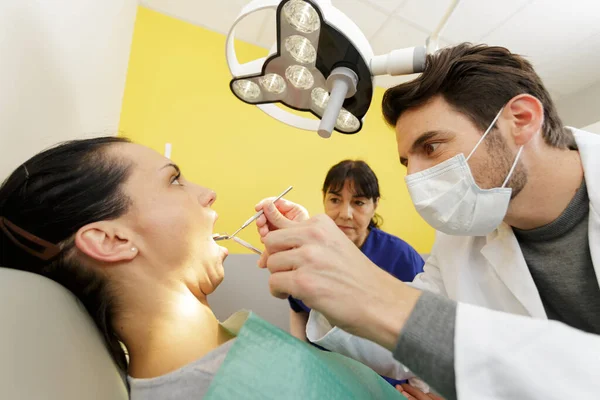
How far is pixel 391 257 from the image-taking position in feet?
5.93

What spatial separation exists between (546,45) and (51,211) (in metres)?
2.98

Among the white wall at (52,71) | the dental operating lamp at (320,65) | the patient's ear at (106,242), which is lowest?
the patient's ear at (106,242)

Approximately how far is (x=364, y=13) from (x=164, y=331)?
6.72 feet

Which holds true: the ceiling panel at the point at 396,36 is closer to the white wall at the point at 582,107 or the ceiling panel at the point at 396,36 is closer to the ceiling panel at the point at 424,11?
the ceiling panel at the point at 424,11

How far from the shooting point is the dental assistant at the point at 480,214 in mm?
558

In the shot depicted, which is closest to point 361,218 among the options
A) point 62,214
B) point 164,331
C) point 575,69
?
point 164,331

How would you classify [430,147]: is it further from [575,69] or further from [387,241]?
[575,69]

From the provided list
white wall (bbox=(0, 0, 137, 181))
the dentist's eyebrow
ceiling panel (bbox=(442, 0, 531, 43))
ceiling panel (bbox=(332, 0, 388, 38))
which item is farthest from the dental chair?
ceiling panel (bbox=(442, 0, 531, 43))

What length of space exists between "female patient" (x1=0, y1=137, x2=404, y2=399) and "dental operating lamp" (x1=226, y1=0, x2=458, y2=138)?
0.41 metres

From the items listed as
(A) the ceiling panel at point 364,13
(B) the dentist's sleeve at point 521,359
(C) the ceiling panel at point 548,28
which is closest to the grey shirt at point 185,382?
(B) the dentist's sleeve at point 521,359

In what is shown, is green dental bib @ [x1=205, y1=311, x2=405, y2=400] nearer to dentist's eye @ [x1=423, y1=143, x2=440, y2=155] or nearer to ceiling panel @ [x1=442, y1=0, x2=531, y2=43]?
dentist's eye @ [x1=423, y1=143, x2=440, y2=155]

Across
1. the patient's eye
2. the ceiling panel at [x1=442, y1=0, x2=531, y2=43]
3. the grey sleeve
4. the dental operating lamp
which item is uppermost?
the ceiling panel at [x1=442, y1=0, x2=531, y2=43]

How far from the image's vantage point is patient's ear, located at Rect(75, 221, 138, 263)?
742mm

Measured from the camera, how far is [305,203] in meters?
2.22
